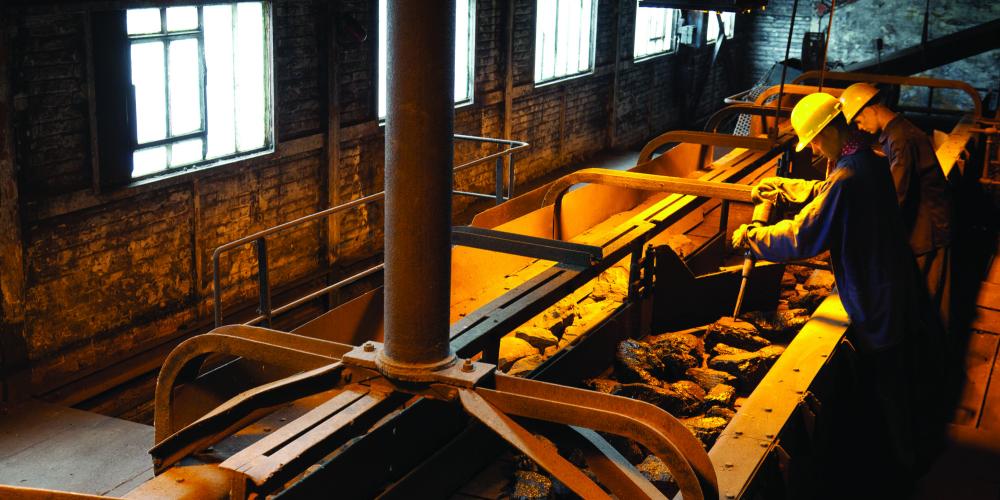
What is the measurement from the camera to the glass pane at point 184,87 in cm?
686

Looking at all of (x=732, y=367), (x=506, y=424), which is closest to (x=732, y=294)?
(x=732, y=367)

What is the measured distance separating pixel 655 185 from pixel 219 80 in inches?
154

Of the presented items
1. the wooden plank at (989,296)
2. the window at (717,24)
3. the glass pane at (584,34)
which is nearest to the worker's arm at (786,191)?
the wooden plank at (989,296)

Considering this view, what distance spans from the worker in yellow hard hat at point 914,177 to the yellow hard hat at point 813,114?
2.97 ft

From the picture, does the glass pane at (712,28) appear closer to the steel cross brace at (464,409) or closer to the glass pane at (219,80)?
the glass pane at (219,80)

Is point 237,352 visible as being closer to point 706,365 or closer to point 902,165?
point 706,365

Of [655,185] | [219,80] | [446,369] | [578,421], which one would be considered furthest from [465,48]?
[578,421]

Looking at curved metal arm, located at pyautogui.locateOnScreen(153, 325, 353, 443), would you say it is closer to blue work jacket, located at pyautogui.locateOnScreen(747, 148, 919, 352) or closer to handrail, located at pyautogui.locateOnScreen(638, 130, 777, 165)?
blue work jacket, located at pyautogui.locateOnScreen(747, 148, 919, 352)

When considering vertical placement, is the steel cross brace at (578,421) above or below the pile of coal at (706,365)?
above

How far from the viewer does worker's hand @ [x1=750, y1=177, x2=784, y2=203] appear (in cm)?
431

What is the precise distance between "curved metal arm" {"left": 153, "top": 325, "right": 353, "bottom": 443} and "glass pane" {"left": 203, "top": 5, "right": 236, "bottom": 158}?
15.2 feet

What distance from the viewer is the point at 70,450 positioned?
550 centimetres

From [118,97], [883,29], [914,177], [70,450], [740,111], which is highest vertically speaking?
[883,29]

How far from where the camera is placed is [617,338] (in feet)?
16.1
